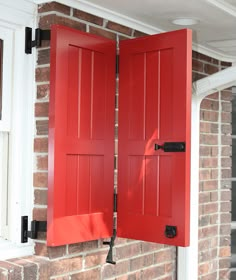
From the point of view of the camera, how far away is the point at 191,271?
404cm

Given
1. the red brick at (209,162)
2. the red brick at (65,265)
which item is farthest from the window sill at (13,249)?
the red brick at (209,162)

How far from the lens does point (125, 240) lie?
350 cm

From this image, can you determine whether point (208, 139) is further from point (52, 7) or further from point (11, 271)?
point (11, 271)

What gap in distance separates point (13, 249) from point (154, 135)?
101 cm

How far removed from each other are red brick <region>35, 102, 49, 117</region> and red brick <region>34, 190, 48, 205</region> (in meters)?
0.43

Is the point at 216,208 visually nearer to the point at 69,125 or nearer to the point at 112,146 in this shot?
the point at 112,146

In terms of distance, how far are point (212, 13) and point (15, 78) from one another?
4.09 ft

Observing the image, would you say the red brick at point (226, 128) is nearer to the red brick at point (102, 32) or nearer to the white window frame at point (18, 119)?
the red brick at point (102, 32)

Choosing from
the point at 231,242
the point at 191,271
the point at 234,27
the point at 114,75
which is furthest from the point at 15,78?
the point at 231,242

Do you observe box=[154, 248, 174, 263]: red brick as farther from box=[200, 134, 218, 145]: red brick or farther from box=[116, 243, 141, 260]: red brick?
box=[200, 134, 218, 145]: red brick

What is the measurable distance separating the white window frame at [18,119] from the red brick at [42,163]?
4cm

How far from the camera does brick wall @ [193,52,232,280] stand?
4.30 m

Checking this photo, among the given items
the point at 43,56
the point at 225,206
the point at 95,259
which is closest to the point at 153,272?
the point at 95,259

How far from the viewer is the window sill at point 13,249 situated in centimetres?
291
